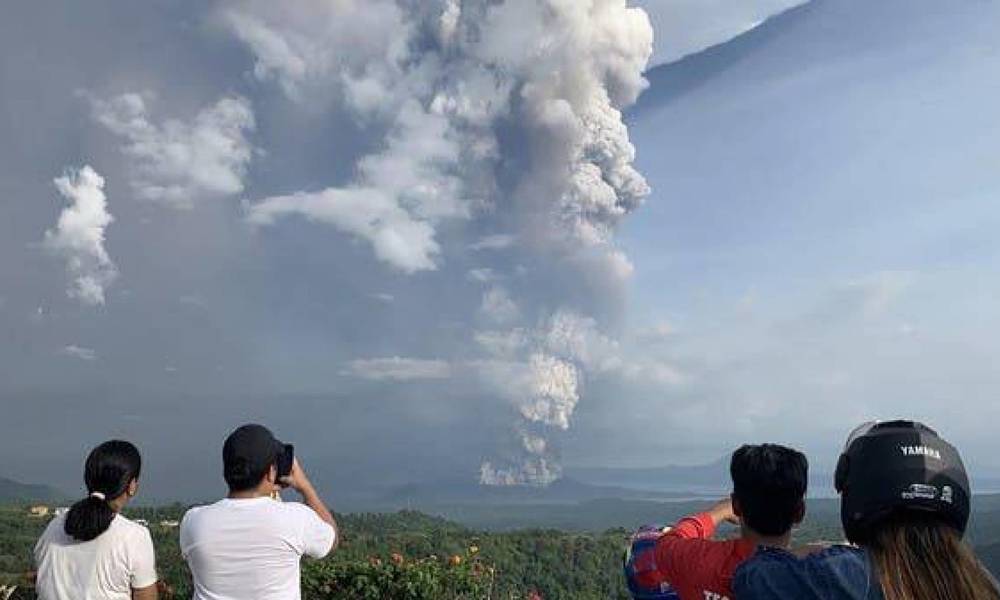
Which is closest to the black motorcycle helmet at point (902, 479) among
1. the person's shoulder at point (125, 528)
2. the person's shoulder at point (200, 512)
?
the person's shoulder at point (200, 512)

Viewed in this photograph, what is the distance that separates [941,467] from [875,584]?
0.25 m

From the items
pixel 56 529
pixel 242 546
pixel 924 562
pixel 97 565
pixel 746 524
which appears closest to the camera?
pixel 924 562

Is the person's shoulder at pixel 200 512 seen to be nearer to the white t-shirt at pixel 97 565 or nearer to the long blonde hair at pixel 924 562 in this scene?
the white t-shirt at pixel 97 565

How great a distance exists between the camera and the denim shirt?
1631 millimetres

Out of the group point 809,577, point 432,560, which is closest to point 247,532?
point 809,577

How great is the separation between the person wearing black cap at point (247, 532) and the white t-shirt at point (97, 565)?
0.30 metres

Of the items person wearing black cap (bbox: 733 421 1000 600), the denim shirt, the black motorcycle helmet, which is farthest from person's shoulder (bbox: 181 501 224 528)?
the black motorcycle helmet

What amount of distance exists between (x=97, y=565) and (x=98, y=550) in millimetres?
59

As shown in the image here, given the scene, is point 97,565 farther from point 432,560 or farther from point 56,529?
point 432,560

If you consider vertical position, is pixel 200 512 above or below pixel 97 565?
above

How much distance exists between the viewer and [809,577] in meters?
1.69

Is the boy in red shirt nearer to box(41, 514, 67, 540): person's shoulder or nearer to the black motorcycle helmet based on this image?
the black motorcycle helmet

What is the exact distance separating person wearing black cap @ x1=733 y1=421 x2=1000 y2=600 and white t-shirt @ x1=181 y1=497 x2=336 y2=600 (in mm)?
2157

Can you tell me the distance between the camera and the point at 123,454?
12.1 ft
